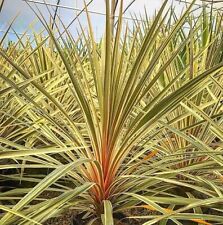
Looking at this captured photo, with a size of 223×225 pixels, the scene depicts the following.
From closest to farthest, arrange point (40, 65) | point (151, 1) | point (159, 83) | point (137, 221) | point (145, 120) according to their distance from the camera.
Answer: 1. point (145, 120)
2. point (137, 221)
3. point (159, 83)
4. point (40, 65)
5. point (151, 1)

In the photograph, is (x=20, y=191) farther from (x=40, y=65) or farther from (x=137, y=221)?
(x=40, y=65)

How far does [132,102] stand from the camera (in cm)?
71

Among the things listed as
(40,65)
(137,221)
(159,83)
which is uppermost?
(40,65)

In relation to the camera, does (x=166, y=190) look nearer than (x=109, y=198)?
No

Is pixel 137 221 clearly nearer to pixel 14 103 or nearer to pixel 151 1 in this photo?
pixel 14 103

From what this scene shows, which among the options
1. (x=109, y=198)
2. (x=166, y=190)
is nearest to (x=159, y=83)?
(x=166, y=190)

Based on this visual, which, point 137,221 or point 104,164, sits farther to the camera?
point 137,221

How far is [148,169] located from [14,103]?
55cm

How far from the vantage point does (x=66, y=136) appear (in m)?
0.79

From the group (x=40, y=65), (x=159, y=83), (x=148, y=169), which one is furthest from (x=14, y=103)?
(x=148, y=169)

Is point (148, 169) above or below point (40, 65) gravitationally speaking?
below

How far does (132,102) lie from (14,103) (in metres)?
0.55

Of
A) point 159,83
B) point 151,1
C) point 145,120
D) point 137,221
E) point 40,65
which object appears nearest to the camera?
point 145,120

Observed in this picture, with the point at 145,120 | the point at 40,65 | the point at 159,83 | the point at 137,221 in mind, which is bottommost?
the point at 137,221
